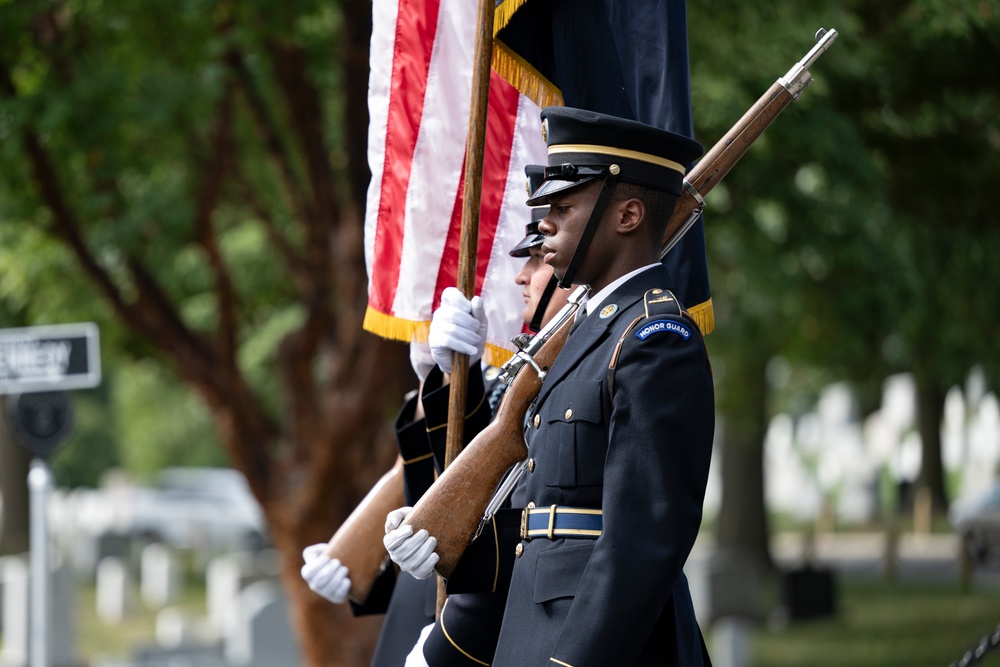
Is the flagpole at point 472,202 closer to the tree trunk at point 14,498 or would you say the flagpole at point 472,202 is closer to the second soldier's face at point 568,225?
the second soldier's face at point 568,225

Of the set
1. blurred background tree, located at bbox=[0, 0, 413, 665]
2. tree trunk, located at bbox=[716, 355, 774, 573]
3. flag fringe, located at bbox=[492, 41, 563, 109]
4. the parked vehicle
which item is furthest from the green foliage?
the parked vehicle

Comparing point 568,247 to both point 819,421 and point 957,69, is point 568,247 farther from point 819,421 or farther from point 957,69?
point 819,421

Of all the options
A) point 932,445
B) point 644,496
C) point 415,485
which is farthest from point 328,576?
point 932,445

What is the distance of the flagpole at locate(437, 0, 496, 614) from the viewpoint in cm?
338

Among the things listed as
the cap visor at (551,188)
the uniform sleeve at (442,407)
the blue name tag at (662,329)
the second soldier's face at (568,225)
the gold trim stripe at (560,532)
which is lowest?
the gold trim stripe at (560,532)

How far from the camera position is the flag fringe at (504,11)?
3.55 metres

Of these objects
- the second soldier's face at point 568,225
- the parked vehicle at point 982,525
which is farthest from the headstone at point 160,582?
the second soldier's face at point 568,225

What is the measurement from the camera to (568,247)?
2.92 meters

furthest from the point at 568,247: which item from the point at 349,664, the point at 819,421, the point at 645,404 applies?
the point at 819,421

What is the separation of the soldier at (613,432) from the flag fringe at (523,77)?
2.28 ft

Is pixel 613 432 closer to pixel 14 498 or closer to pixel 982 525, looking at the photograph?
pixel 982 525

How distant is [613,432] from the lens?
8.95ft

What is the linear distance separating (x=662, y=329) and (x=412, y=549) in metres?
0.76

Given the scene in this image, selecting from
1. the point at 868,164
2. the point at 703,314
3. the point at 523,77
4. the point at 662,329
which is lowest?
the point at 662,329
